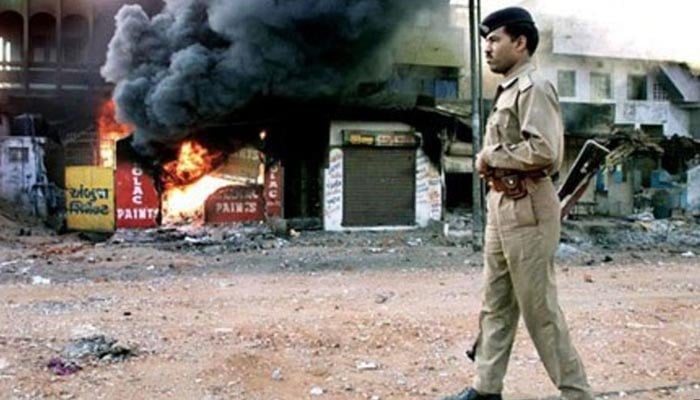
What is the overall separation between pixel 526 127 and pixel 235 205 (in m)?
17.6

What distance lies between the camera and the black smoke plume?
18562 millimetres

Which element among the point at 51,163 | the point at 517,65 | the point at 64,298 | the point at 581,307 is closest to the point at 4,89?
Answer: the point at 51,163

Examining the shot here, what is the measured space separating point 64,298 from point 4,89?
19721 mm

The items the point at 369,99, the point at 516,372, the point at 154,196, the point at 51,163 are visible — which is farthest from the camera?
the point at 51,163

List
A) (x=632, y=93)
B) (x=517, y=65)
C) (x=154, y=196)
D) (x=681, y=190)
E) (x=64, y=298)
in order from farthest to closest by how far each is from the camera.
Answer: (x=632, y=93)
(x=681, y=190)
(x=154, y=196)
(x=64, y=298)
(x=517, y=65)

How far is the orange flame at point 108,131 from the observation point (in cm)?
2484

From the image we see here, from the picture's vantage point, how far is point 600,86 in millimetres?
31844

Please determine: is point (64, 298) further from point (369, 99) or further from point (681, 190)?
point (681, 190)

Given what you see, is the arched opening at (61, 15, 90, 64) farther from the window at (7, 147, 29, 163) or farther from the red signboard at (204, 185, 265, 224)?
the red signboard at (204, 185, 265, 224)

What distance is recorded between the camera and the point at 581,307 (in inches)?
255

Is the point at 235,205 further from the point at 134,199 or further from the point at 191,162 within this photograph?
the point at 134,199

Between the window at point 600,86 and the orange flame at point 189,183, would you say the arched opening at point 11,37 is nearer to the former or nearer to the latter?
the orange flame at point 189,183

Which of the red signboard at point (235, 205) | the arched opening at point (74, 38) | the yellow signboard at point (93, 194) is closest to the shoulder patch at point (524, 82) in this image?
the yellow signboard at point (93, 194)

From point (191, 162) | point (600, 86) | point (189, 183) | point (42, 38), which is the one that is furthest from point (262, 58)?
point (600, 86)
